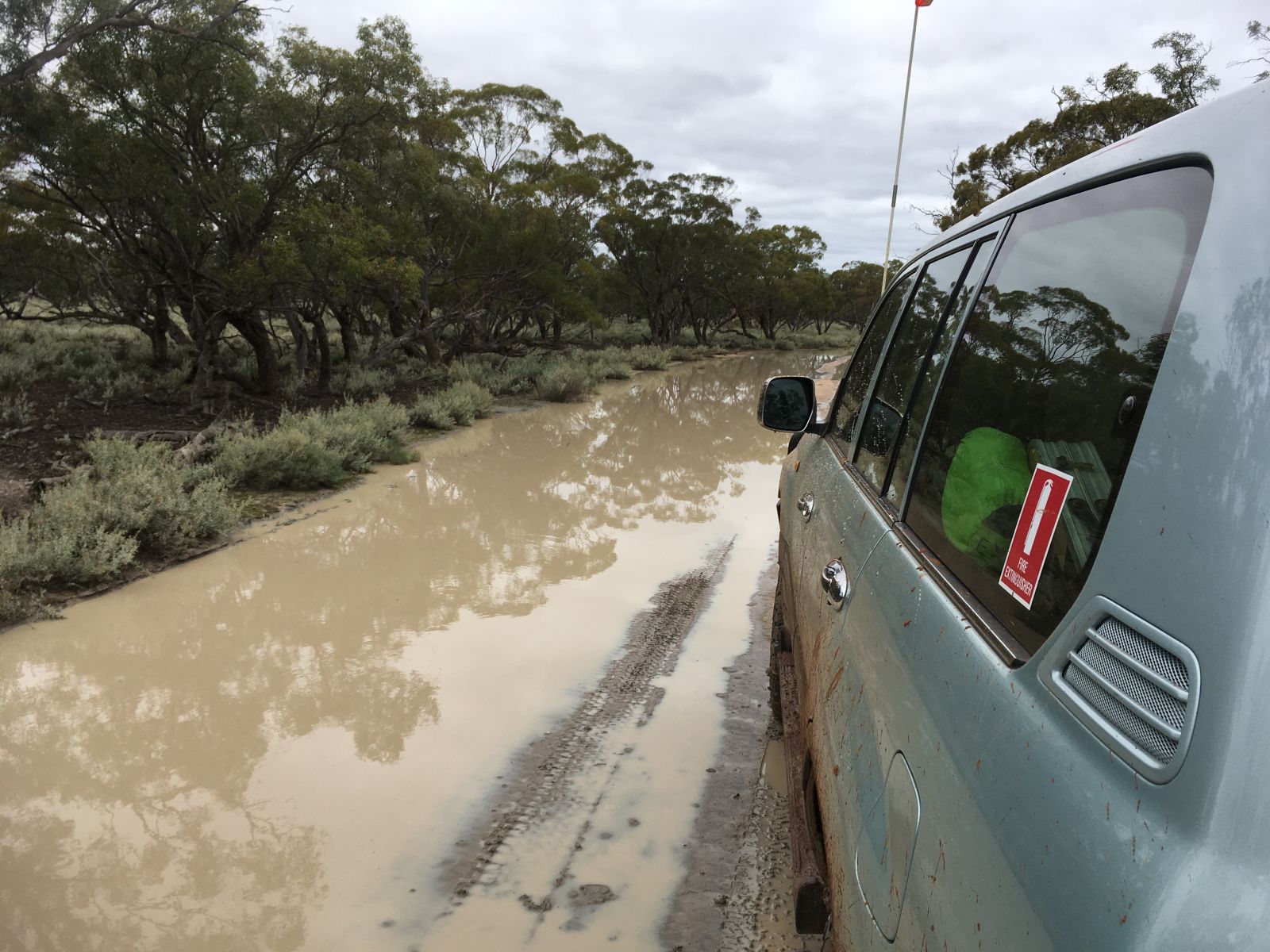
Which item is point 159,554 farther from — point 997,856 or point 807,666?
point 997,856

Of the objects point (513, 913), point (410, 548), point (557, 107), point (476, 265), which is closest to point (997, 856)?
point (513, 913)

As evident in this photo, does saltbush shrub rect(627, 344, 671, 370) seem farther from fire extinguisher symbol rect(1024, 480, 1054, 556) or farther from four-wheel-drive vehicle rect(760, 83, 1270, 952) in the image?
fire extinguisher symbol rect(1024, 480, 1054, 556)

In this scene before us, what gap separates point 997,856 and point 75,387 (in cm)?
1662

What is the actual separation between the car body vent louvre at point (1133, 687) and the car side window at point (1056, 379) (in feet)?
0.34

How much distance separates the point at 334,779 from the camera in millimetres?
3418

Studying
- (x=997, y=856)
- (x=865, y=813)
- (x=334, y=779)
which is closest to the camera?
(x=997, y=856)

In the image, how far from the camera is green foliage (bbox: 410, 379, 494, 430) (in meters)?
13.1

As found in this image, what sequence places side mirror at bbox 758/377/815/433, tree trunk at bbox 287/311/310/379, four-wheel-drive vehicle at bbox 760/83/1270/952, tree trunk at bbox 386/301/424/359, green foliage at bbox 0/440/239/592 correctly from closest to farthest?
four-wheel-drive vehicle at bbox 760/83/1270/952 → side mirror at bbox 758/377/815/433 → green foliage at bbox 0/440/239/592 → tree trunk at bbox 287/311/310/379 → tree trunk at bbox 386/301/424/359

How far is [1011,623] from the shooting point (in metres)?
1.14

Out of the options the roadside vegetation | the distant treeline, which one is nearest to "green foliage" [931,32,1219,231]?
the roadside vegetation

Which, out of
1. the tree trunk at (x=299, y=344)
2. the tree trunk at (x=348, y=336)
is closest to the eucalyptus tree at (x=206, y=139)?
the tree trunk at (x=299, y=344)

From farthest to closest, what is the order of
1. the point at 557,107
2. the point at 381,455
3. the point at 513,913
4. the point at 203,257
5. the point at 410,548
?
the point at 557,107, the point at 203,257, the point at 381,455, the point at 410,548, the point at 513,913

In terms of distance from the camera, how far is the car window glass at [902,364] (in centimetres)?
208

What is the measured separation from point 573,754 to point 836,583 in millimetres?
1971
